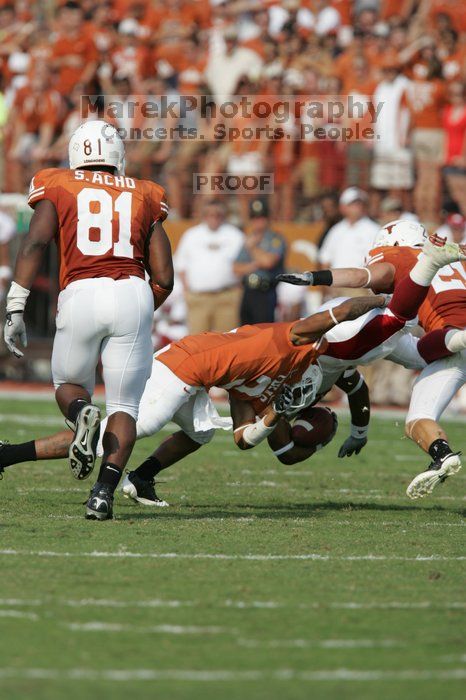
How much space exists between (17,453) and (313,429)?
176 centimetres

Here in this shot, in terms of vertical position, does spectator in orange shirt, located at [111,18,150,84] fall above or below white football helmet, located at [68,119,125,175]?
above

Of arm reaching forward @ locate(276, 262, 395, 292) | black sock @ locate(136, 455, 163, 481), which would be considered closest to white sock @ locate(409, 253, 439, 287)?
arm reaching forward @ locate(276, 262, 395, 292)

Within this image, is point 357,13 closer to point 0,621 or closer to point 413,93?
point 413,93

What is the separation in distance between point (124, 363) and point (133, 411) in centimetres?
28

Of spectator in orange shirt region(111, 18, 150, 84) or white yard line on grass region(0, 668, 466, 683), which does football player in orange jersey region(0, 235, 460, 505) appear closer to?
white yard line on grass region(0, 668, 466, 683)

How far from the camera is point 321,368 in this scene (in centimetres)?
782

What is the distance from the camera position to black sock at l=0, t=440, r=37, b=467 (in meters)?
7.27

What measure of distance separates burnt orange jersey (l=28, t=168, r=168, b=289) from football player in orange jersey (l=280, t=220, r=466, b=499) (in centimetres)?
102

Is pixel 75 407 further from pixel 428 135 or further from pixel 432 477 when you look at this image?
pixel 428 135

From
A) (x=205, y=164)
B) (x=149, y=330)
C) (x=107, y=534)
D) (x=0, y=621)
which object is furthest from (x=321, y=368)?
(x=205, y=164)

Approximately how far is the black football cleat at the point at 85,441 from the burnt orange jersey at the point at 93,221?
2.42ft

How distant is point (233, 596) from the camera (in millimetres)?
5133

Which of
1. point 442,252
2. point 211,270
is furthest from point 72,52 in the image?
point 442,252

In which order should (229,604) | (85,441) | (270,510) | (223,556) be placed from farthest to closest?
(270,510), (85,441), (223,556), (229,604)
